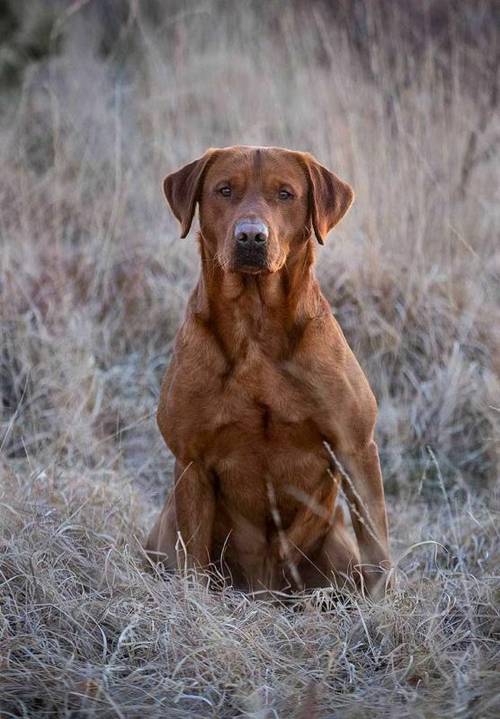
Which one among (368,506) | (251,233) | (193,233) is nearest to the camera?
(251,233)

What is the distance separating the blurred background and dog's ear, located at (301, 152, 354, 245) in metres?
1.32

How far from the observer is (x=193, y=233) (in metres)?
6.45

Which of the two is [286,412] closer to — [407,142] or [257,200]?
[257,200]

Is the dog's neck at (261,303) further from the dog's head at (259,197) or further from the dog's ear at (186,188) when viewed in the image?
the dog's ear at (186,188)

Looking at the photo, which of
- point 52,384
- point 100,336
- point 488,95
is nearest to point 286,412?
point 52,384

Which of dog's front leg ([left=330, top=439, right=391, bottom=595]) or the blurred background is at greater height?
the blurred background

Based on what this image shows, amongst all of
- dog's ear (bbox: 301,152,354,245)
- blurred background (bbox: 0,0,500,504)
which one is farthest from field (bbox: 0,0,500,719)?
dog's ear (bbox: 301,152,354,245)

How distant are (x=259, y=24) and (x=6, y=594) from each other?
5971 mm

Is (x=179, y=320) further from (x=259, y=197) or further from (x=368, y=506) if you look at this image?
(x=368, y=506)

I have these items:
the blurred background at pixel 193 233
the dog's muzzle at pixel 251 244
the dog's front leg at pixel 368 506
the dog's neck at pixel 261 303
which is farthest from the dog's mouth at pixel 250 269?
the blurred background at pixel 193 233

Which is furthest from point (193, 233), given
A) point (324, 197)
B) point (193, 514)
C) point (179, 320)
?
point (193, 514)

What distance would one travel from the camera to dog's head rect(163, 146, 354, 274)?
12.0 ft

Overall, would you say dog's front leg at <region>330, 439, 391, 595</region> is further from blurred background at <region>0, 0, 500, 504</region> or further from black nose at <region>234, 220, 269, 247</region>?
blurred background at <region>0, 0, 500, 504</region>

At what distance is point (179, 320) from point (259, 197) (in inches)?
91.2
